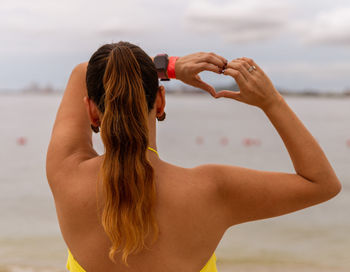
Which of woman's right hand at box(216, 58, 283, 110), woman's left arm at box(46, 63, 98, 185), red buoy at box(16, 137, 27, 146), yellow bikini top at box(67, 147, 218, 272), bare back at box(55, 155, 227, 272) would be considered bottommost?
red buoy at box(16, 137, 27, 146)

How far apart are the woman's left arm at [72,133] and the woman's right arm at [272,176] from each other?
423mm

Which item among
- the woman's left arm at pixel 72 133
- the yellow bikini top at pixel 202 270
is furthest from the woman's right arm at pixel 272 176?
the woman's left arm at pixel 72 133

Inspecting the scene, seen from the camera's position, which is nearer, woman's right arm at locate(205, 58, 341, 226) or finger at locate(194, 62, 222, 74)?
woman's right arm at locate(205, 58, 341, 226)

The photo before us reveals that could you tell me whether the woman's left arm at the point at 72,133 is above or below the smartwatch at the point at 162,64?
below

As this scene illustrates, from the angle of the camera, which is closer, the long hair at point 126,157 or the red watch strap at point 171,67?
the long hair at point 126,157

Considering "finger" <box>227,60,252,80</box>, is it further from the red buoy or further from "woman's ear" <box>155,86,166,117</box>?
the red buoy

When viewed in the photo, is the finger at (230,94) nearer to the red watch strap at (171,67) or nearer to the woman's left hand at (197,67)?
the woman's left hand at (197,67)

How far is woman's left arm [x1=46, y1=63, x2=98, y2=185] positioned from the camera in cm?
123

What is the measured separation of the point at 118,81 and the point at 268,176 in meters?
0.49

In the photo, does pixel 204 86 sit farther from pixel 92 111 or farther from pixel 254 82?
pixel 92 111

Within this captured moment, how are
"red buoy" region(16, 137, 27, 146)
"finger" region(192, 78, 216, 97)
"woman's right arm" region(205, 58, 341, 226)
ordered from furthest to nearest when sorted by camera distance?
"red buoy" region(16, 137, 27, 146)
"finger" region(192, 78, 216, 97)
"woman's right arm" region(205, 58, 341, 226)

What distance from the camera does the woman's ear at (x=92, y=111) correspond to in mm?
1206

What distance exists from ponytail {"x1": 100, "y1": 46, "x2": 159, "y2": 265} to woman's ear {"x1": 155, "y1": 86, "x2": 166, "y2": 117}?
9cm

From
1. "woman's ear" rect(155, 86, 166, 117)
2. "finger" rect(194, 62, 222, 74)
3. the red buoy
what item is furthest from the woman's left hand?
the red buoy
